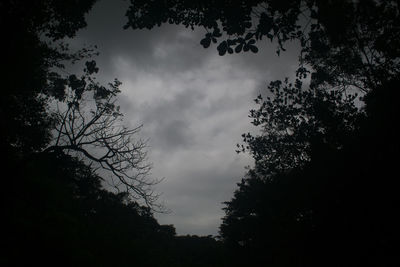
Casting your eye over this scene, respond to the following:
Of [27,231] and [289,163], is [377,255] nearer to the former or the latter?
[289,163]

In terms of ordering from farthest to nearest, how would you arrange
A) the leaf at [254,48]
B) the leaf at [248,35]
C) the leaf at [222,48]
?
the leaf at [222,48]
the leaf at [248,35]
the leaf at [254,48]

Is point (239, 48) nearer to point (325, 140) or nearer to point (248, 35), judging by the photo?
point (248, 35)

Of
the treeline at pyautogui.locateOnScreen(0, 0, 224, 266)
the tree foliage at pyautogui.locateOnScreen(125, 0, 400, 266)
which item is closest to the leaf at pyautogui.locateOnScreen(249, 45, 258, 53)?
the tree foliage at pyautogui.locateOnScreen(125, 0, 400, 266)

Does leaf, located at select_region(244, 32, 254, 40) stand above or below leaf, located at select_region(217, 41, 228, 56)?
above

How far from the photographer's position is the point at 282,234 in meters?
13.1

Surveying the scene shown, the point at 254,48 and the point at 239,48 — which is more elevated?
the point at 239,48

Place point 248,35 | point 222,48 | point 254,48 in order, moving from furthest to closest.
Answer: point 222,48 < point 248,35 < point 254,48

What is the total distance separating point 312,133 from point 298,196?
361cm

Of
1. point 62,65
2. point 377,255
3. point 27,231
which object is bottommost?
point 377,255

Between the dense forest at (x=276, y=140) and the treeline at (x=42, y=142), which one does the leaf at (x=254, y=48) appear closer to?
the dense forest at (x=276, y=140)

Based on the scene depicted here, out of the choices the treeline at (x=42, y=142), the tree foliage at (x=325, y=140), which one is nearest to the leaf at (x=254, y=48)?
the tree foliage at (x=325, y=140)

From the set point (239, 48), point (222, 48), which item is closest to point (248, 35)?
point (239, 48)

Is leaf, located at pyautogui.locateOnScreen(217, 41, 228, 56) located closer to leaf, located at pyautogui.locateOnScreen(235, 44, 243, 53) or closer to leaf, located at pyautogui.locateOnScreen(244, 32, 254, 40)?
leaf, located at pyautogui.locateOnScreen(235, 44, 243, 53)

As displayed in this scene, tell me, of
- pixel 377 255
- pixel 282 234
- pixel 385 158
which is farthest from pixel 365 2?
pixel 282 234
